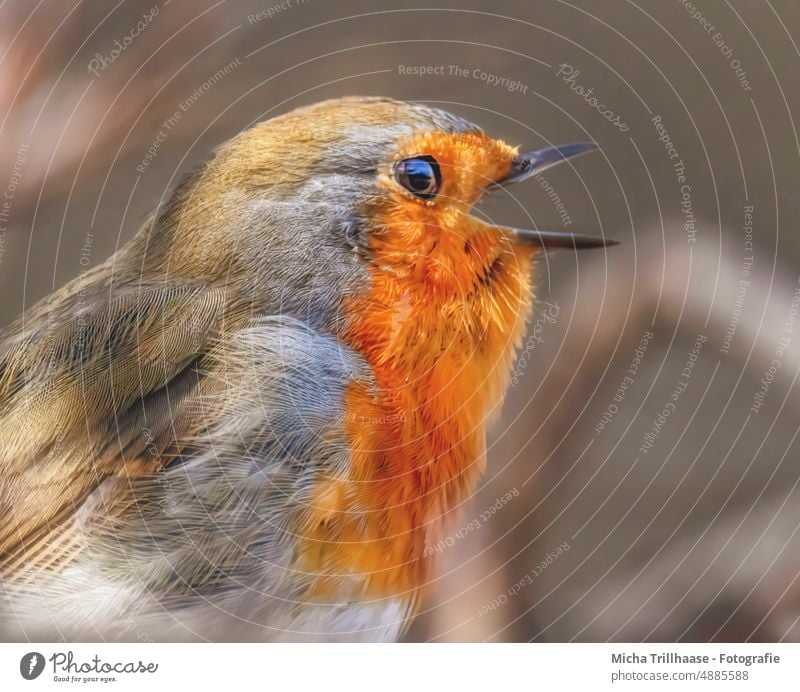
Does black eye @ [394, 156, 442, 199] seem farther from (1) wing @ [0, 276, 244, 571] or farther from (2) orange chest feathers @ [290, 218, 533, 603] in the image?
(1) wing @ [0, 276, 244, 571]

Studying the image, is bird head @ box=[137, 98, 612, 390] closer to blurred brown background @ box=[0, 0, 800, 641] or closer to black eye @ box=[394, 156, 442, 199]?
black eye @ box=[394, 156, 442, 199]

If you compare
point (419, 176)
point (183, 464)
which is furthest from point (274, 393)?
point (419, 176)

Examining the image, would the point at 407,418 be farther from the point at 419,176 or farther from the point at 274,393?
the point at 419,176

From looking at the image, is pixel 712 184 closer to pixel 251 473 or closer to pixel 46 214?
pixel 251 473

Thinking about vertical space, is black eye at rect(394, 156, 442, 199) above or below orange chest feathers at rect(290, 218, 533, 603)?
above

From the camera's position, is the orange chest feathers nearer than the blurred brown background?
Yes

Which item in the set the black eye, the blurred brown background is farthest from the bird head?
the blurred brown background
